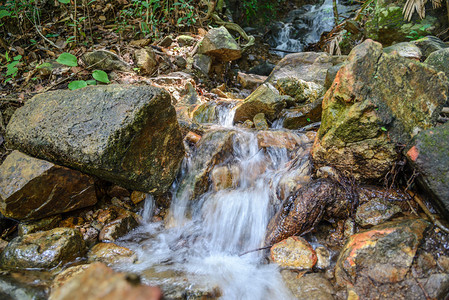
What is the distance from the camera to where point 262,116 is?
4.90 metres

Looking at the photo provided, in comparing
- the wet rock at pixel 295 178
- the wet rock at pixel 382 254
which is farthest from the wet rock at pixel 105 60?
the wet rock at pixel 382 254

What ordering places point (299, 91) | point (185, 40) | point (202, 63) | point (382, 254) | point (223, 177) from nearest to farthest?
point (382, 254) < point (223, 177) < point (299, 91) < point (202, 63) < point (185, 40)

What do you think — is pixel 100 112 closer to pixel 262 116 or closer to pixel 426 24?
pixel 262 116

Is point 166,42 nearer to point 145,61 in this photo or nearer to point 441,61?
point 145,61

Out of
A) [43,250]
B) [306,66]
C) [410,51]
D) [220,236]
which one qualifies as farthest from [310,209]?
[306,66]

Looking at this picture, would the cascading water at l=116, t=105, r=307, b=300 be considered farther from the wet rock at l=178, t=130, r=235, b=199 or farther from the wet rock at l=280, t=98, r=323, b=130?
the wet rock at l=280, t=98, r=323, b=130

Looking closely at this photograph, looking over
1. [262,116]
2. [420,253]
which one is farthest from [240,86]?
[420,253]

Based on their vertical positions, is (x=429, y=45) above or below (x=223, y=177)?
above

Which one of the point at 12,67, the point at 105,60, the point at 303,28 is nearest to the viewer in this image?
the point at 12,67

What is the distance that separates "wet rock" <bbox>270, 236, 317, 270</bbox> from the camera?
237cm

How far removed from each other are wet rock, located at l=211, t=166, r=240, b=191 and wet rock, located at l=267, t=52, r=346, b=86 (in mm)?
4019

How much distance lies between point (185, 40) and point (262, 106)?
4387 mm

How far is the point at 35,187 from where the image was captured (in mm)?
2643

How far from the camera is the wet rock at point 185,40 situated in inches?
301
